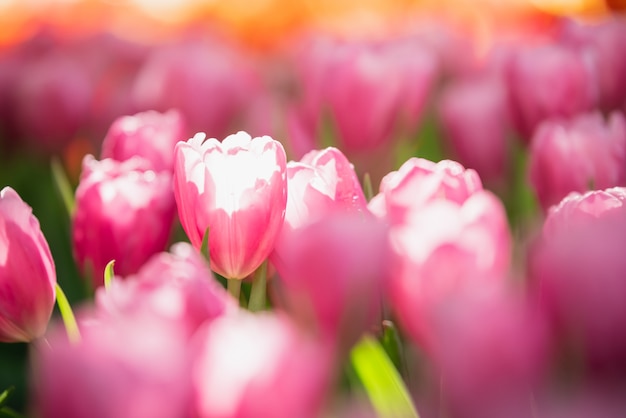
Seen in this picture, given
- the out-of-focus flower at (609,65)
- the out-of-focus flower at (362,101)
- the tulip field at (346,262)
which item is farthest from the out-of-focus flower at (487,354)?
the out-of-focus flower at (609,65)

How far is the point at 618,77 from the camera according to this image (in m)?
0.75

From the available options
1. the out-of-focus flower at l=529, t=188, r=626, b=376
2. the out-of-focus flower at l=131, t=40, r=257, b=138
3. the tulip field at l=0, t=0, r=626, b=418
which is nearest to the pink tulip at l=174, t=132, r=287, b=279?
the tulip field at l=0, t=0, r=626, b=418

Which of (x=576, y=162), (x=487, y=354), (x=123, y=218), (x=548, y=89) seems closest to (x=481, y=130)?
(x=548, y=89)

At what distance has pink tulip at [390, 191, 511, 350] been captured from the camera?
286mm

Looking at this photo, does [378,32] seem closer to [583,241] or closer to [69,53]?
[69,53]

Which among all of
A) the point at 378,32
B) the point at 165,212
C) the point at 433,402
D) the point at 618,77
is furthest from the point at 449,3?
the point at 433,402

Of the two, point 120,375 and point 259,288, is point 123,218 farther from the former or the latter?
point 120,375

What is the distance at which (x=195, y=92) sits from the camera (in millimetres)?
769

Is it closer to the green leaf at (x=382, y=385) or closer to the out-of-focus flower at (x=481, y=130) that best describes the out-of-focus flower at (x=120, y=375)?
the green leaf at (x=382, y=385)

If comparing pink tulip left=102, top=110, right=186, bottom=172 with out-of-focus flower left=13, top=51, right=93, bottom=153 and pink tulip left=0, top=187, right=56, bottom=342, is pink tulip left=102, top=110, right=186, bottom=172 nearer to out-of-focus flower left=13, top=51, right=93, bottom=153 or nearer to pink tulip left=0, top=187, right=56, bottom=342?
pink tulip left=0, top=187, right=56, bottom=342

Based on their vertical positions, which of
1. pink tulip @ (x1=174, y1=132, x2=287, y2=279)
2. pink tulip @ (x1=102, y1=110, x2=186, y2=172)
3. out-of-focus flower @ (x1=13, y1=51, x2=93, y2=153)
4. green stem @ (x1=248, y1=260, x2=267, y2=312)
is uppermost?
pink tulip @ (x1=174, y1=132, x2=287, y2=279)

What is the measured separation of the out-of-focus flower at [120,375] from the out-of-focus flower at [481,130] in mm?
507

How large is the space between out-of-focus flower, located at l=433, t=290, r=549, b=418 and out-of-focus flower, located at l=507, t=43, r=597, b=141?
430mm

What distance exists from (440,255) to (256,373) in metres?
0.09
